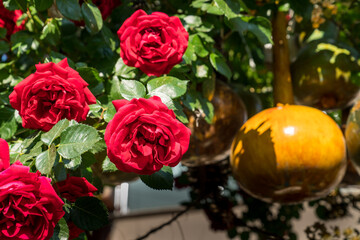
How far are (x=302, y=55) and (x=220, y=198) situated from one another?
506 mm

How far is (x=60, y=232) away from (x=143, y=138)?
0.49 ft

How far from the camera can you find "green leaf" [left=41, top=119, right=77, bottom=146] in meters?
0.54

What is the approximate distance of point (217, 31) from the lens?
0.95 m

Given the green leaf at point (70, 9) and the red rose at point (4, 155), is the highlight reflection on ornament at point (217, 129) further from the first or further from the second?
the red rose at point (4, 155)

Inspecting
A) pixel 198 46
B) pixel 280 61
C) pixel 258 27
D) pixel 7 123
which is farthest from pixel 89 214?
pixel 280 61

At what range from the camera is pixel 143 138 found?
0.51m

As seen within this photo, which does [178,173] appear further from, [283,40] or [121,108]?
[121,108]

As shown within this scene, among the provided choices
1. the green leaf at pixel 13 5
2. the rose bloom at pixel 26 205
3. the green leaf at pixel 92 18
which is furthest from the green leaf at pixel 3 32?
the rose bloom at pixel 26 205

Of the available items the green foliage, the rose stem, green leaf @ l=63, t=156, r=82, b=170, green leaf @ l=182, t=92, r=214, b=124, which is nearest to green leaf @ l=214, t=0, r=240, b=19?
the green foliage

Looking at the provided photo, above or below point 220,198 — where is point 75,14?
above

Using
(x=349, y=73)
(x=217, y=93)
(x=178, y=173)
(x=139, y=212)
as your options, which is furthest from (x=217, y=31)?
(x=139, y=212)

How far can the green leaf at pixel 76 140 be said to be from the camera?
527 mm

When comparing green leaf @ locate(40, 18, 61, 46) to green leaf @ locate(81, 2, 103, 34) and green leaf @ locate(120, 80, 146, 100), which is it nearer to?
green leaf @ locate(81, 2, 103, 34)

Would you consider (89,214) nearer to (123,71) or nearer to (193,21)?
(123,71)
